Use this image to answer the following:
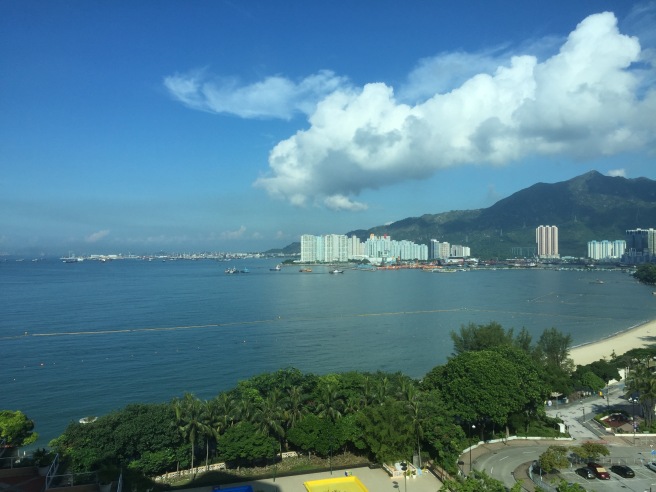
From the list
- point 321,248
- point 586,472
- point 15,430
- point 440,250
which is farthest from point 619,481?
point 440,250

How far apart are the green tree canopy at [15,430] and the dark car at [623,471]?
964cm

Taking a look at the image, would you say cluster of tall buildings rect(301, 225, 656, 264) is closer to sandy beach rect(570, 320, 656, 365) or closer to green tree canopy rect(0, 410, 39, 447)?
sandy beach rect(570, 320, 656, 365)

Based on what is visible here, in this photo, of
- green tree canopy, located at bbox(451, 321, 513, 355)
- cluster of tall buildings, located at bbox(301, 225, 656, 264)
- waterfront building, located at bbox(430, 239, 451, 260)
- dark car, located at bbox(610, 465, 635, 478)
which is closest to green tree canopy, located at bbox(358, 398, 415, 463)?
dark car, located at bbox(610, 465, 635, 478)

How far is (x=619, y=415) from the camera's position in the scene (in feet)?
33.0

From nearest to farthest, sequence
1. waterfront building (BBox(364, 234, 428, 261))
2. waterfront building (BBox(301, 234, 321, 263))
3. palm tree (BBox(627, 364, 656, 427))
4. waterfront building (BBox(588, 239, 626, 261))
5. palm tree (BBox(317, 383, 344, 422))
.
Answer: palm tree (BBox(317, 383, 344, 422)), palm tree (BBox(627, 364, 656, 427)), waterfront building (BBox(588, 239, 626, 261)), waterfront building (BBox(301, 234, 321, 263)), waterfront building (BBox(364, 234, 428, 261))

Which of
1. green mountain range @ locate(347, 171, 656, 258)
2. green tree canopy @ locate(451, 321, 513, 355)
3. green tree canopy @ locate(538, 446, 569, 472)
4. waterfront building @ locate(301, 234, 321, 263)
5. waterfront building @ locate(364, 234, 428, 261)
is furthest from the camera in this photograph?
green mountain range @ locate(347, 171, 656, 258)

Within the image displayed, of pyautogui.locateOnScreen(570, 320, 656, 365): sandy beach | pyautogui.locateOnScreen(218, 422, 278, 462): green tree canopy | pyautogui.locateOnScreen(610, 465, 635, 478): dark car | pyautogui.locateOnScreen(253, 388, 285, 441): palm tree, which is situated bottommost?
pyautogui.locateOnScreen(570, 320, 656, 365): sandy beach

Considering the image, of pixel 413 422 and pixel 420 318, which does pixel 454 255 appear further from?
pixel 413 422

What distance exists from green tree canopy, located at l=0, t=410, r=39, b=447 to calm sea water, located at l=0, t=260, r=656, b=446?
185 cm

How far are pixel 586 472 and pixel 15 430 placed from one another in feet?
30.8

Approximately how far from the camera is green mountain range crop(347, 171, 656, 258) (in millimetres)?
111750

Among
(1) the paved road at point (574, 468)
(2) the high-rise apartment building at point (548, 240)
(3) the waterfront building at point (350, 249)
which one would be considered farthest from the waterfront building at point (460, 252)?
(1) the paved road at point (574, 468)

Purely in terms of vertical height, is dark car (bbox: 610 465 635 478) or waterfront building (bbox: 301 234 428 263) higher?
waterfront building (bbox: 301 234 428 263)

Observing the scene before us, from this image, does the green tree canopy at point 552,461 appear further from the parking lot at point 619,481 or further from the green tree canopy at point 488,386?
the green tree canopy at point 488,386
